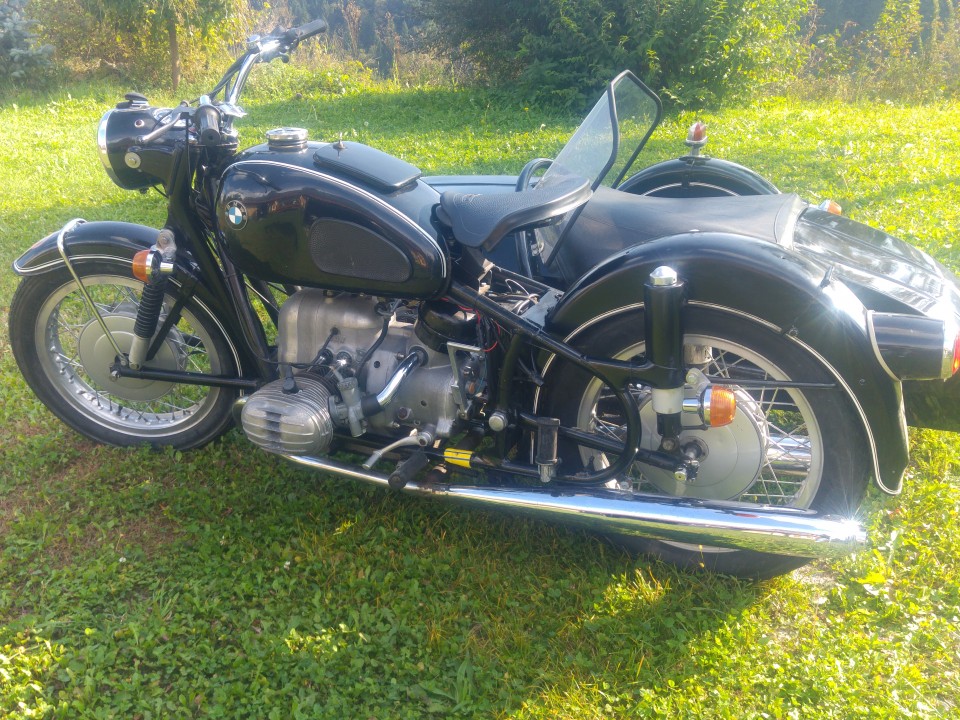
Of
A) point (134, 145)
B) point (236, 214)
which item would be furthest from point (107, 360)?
point (236, 214)

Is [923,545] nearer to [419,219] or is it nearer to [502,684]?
[502,684]

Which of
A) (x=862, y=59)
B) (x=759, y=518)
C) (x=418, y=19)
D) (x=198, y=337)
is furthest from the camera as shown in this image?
(x=418, y=19)

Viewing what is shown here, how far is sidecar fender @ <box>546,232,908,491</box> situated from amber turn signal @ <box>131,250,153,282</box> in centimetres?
165

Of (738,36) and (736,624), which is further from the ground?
(738,36)

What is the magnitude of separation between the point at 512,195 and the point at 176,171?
1.20m

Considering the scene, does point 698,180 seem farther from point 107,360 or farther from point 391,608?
point 107,360

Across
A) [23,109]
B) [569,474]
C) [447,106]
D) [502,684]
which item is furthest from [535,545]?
[23,109]

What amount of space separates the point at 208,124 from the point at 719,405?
6.22 ft

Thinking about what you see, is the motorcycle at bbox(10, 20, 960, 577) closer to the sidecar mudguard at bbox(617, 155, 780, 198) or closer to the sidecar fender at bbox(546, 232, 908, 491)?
the sidecar fender at bbox(546, 232, 908, 491)

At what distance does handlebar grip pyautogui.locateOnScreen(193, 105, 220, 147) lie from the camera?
8.59 feet

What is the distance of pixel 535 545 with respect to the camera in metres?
2.82

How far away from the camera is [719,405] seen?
88.1 inches

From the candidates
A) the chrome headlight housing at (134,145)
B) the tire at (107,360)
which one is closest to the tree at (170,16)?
the tire at (107,360)

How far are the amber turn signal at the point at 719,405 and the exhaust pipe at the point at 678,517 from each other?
0.89ft
